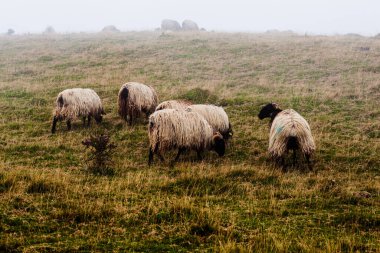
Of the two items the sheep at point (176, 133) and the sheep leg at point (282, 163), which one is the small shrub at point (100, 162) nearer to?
the sheep at point (176, 133)

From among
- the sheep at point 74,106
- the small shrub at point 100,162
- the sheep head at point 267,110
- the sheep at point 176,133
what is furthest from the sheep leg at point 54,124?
the sheep head at point 267,110

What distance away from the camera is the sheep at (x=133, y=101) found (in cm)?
1471

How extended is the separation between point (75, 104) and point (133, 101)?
2165mm

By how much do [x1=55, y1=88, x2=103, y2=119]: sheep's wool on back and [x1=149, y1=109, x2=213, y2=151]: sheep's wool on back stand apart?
4.58 metres

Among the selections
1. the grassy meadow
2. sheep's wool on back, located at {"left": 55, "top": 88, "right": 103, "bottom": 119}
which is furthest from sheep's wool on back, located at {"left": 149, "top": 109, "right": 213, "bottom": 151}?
sheep's wool on back, located at {"left": 55, "top": 88, "right": 103, "bottom": 119}

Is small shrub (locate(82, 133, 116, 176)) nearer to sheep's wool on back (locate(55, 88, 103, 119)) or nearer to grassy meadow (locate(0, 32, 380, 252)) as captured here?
grassy meadow (locate(0, 32, 380, 252))

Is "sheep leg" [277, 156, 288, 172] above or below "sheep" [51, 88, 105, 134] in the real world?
below

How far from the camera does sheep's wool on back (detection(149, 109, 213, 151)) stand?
10734 mm

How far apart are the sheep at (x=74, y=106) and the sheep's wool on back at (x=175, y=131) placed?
4.59m

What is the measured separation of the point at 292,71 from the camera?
25.0m

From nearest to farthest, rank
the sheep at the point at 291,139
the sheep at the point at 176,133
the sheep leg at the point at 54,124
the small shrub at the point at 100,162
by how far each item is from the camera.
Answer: the small shrub at the point at 100,162 → the sheep at the point at 291,139 → the sheep at the point at 176,133 → the sheep leg at the point at 54,124

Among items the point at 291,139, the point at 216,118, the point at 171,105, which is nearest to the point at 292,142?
the point at 291,139

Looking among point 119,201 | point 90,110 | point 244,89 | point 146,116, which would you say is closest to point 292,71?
point 244,89

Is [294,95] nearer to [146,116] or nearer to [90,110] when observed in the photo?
A: [146,116]
